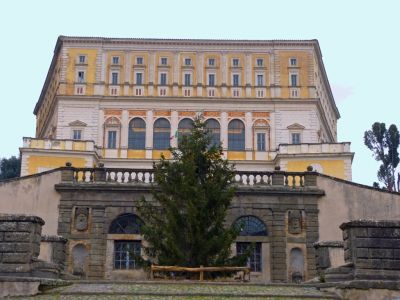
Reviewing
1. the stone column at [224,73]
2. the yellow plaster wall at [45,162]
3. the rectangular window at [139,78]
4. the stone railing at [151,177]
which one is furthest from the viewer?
the rectangular window at [139,78]

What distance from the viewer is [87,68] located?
7056 centimetres

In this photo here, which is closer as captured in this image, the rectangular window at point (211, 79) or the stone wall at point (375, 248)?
the stone wall at point (375, 248)

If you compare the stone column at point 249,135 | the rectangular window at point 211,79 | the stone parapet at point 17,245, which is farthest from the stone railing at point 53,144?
the stone parapet at point 17,245

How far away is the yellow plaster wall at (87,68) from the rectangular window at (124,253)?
40482 mm

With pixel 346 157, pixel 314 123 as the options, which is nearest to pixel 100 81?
pixel 314 123

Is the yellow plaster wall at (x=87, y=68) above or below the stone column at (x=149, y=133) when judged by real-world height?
above

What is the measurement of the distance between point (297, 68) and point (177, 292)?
56.6 m

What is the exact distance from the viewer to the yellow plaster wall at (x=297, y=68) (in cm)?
6994

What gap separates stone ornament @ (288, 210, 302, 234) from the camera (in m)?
31.2

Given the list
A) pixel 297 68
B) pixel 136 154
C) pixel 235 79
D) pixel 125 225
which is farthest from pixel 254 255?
pixel 297 68

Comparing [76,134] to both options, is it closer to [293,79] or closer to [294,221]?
[293,79]

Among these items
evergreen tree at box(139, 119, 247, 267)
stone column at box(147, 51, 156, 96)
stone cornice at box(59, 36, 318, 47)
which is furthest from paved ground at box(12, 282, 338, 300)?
stone cornice at box(59, 36, 318, 47)

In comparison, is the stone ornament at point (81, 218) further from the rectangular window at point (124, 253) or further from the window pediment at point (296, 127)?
the window pediment at point (296, 127)

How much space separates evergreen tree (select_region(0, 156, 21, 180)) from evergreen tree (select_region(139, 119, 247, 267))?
2417 inches
